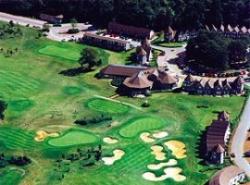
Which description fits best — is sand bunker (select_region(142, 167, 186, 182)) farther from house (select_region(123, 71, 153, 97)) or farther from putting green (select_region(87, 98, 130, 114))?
house (select_region(123, 71, 153, 97))

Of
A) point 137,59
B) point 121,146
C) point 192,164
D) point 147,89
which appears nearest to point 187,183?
point 192,164

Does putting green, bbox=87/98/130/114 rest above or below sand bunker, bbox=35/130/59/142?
above

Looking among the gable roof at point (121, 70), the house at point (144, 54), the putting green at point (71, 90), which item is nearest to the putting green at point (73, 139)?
the putting green at point (71, 90)

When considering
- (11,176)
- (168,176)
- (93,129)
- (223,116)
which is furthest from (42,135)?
(223,116)

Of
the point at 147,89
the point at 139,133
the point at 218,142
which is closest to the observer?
the point at 218,142

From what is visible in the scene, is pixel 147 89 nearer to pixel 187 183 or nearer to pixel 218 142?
pixel 218 142

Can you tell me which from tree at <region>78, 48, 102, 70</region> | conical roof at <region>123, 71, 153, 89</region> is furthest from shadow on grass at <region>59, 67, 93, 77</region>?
conical roof at <region>123, 71, 153, 89</region>
